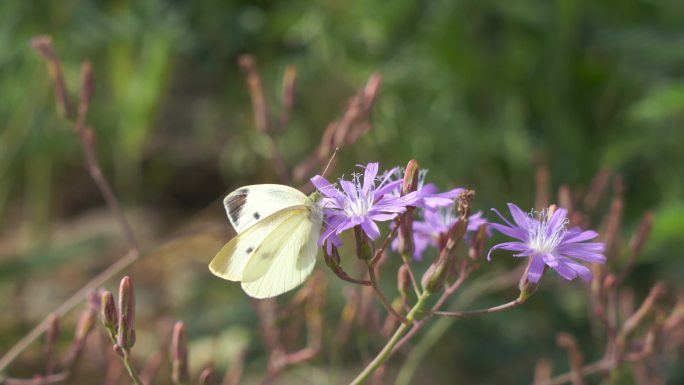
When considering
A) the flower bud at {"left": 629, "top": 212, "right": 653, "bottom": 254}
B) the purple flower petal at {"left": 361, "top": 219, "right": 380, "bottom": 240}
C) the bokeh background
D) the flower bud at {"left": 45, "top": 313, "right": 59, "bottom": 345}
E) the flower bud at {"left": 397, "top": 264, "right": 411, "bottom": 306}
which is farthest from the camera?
the bokeh background

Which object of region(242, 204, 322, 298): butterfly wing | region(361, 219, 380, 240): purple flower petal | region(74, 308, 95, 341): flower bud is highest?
region(361, 219, 380, 240): purple flower petal

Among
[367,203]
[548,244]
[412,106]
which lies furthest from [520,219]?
[412,106]

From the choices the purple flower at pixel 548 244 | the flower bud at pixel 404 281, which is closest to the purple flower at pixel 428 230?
the flower bud at pixel 404 281

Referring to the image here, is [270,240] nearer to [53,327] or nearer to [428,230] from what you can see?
[428,230]

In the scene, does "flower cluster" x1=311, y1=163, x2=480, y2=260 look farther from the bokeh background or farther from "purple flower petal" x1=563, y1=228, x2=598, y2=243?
the bokeh background

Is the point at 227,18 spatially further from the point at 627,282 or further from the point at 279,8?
the point at 627,282

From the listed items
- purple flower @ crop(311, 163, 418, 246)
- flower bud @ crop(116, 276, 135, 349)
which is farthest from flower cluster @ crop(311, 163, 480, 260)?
flower bud @ crop(116, 276, 135, 349)

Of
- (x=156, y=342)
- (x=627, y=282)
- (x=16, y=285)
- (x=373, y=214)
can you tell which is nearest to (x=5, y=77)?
(x=16, y=285)
